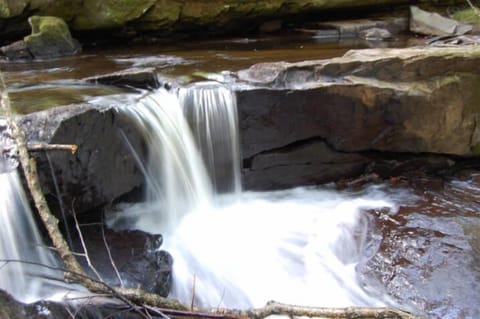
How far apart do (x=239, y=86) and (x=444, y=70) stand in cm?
221

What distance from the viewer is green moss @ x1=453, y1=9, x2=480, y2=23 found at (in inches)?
361

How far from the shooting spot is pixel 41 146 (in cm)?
326

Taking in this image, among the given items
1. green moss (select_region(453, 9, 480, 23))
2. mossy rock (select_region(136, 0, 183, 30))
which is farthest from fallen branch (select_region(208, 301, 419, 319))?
green moss (select_region(453, 9, 480, 23))

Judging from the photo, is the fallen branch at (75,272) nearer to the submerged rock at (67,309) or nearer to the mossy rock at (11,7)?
the submerged rock at (67,309)

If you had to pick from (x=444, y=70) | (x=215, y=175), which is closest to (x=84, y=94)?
(x=215, y=175)

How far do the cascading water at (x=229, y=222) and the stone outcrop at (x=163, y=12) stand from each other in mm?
3704

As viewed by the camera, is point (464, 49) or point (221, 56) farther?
point (221, 56)

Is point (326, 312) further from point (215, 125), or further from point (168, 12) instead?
point (168, 12)

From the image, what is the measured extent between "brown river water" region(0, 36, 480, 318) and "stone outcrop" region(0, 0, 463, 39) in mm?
914

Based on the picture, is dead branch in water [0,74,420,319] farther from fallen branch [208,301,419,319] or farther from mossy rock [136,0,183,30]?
mossy rock [136,0,183,30]

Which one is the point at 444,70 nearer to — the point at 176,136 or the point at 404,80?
the point at 404,80

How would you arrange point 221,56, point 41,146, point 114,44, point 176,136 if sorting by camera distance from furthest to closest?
point 114,44, point 221,56, point 176,136, point 41,146

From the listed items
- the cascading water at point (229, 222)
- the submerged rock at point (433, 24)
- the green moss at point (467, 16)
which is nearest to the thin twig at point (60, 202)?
the cascading water at point (229, 222)

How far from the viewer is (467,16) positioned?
957 cm
